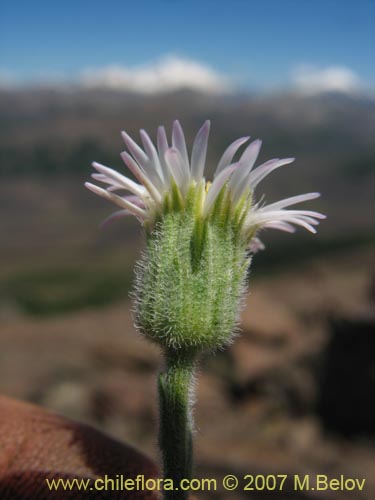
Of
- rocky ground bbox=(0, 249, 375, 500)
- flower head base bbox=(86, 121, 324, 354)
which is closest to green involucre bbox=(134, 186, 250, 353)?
flower head base bbox=(86, 121, 324, 354)

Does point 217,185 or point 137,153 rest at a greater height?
point 137,153

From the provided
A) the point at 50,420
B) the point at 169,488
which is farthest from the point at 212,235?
the point at 50,420

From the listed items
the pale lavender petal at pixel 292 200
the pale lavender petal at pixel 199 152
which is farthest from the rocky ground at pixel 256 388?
the pale lavender petal at pixel 199 152

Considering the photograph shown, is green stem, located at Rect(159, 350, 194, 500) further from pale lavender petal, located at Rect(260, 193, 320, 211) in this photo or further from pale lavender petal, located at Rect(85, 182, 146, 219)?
pale lavender petal, located at Rect(260, 193, 320, 211)

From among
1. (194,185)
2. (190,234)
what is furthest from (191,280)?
(194,185)

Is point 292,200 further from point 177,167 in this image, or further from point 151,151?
point 151,151

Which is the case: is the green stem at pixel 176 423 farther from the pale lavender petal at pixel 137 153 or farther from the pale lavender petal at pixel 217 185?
the pale lavender petal at pixel 137 153

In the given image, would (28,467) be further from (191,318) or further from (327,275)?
(327,275)
